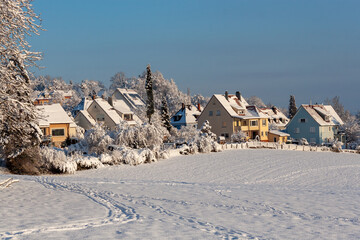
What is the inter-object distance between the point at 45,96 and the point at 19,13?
304 feet

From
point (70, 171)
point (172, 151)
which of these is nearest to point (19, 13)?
point (70, 171)

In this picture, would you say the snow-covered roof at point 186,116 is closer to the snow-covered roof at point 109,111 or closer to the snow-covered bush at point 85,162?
the snow-covered roof at point 109,111

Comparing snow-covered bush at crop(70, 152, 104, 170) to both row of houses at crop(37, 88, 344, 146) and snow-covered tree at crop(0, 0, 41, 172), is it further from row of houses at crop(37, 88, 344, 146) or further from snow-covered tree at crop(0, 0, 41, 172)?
row of houses at crop(37, 88, 344, 146)

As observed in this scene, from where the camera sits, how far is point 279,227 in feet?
43.5

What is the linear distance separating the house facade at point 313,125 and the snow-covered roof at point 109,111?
31282 mm

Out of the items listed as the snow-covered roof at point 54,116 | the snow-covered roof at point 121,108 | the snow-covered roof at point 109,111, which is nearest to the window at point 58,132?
the snow-covered roof at point 54,116

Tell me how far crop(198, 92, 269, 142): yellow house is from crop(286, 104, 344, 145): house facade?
6.73m

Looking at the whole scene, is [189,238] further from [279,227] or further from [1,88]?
[1,88]

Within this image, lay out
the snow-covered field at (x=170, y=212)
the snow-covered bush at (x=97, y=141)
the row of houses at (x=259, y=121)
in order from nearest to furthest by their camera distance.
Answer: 1. the snow-covered field at (x=170, y=212)
2. the snow-covered bush at (x=97, y=141)
3. the row of houses at (x=259, y=121)

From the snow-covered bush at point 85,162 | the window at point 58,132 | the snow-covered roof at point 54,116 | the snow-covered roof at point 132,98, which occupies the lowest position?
the snow-covered bush at point 85,162

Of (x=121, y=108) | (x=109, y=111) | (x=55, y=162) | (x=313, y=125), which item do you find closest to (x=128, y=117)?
(x=121, y=108)

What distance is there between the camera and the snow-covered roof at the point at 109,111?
69.4 m

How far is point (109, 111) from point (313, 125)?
116 feet

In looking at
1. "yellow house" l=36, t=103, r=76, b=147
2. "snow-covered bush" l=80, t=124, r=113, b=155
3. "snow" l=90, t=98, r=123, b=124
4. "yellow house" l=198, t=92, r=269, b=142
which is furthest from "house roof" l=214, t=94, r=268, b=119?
"snow-covered bush" l=80, t=124, r=113, b=155
